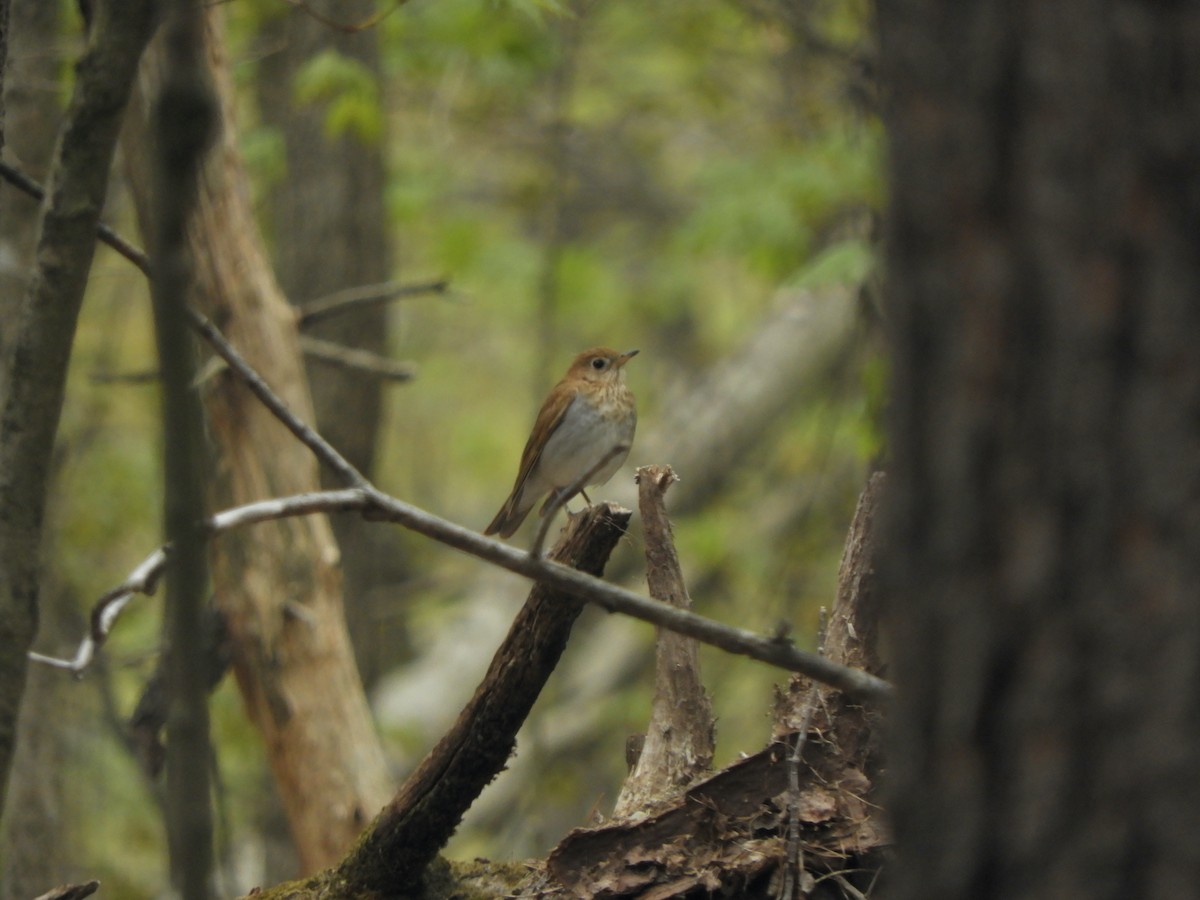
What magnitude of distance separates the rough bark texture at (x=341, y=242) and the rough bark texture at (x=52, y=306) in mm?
4614

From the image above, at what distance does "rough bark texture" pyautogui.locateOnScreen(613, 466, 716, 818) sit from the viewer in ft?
10.7

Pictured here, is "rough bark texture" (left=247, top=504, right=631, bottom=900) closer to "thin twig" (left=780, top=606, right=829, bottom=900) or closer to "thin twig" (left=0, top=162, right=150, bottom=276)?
"thin twig" (left=780, top=606, right=829, bottom=900)

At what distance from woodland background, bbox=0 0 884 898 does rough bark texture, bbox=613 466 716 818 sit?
5.00 ft

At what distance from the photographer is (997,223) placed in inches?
52.0

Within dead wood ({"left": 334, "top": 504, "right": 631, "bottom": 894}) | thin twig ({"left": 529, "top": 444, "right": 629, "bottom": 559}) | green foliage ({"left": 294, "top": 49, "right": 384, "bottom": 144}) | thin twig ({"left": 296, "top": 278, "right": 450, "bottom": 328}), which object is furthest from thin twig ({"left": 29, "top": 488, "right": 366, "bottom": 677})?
green foliage ({"left": 294, "top": 49, "right": 384, "bottom": 144})

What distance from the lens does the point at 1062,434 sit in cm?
130

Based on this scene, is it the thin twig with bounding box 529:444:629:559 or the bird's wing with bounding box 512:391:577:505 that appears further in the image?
the bird's wing with bounding box 512:391:577:505

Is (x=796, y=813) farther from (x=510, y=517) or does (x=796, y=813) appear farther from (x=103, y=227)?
(x=510, y=517)

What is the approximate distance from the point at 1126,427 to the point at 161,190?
1009 mm

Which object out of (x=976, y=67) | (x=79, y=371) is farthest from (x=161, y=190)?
(x=79, y=371)

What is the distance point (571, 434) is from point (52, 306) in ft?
11.3

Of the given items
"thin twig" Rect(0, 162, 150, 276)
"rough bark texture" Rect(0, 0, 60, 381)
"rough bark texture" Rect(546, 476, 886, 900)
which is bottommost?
"rough bark texture" Rect(546, 476, 886, 900)

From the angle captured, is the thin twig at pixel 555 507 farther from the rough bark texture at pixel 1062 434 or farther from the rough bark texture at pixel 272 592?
the rough bark texture at pixel 272 592

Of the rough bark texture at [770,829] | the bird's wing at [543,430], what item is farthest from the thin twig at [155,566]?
the bird's wing at [543,430]
